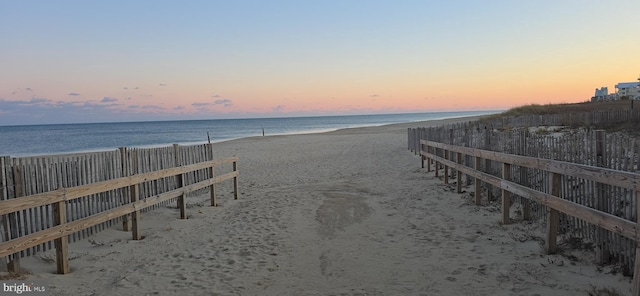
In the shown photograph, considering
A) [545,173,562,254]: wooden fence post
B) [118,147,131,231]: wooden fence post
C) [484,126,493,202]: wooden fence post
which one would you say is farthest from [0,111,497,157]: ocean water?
[545,173,562,254]: wooden fence post

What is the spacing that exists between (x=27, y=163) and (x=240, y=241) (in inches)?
121

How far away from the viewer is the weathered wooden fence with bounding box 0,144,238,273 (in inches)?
207

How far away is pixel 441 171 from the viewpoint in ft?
48.8

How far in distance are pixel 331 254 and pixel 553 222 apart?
2.88m

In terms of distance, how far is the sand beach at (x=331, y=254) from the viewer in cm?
497

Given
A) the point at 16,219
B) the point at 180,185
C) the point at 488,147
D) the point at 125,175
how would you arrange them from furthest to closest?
the point at 180,185
the point at 488,147
the point at 125,175
the point at 16,219

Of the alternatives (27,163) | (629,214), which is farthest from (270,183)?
(629,214)

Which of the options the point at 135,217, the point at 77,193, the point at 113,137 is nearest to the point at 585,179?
the point at 77,193

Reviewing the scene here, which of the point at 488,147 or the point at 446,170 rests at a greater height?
the point at 488,147

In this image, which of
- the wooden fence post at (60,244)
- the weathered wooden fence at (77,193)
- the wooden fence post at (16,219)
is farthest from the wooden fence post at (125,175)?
the wooden fence post at (16,219)

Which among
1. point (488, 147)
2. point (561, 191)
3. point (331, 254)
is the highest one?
point (488, 147)

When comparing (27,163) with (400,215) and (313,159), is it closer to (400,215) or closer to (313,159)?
(400,215)

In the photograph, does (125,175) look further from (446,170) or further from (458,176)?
(446,170)

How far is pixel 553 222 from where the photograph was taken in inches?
225
